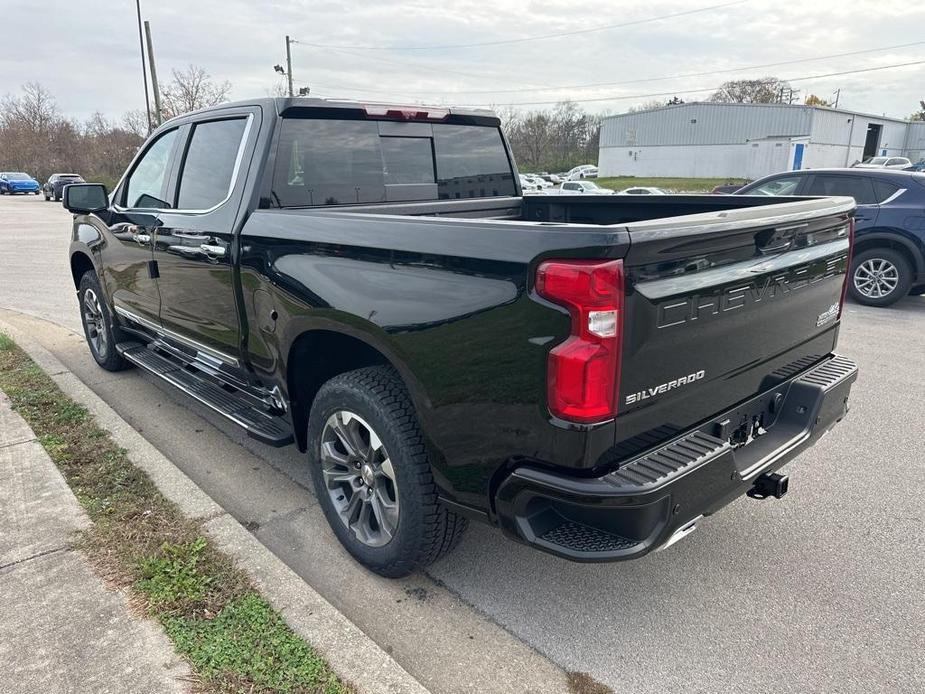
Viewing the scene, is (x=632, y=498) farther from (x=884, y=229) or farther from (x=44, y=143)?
(x=44, y=143)

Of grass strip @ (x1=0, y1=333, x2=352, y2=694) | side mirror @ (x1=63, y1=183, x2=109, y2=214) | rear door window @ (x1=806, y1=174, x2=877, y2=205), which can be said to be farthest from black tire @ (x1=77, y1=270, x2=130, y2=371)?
rear door window @ (x1=806, y1=174, x2=877, y2=205)

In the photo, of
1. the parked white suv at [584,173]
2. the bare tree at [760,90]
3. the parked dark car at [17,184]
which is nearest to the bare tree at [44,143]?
the parked dark car at [17,184]

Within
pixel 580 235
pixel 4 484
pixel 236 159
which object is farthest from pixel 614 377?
pixel 4 484

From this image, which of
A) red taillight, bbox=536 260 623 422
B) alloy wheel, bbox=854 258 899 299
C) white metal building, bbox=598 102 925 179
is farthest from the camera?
white metal building, bbox=598 102 925 179

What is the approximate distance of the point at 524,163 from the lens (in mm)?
70875

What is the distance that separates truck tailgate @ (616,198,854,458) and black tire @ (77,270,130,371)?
4704 mm

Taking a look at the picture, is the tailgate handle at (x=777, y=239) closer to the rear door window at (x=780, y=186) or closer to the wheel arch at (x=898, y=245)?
the wheel arch at (x=898, y=245)

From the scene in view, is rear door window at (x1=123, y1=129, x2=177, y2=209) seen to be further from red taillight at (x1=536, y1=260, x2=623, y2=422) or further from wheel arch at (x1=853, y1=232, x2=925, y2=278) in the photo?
wheel arch at (x1=853, y1=232, x2=925, y2=278)

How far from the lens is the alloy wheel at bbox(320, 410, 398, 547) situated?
2.81 m

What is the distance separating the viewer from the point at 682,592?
2861 mm

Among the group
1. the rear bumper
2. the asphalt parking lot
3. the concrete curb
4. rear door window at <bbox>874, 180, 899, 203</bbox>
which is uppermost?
rear door window at <bbox>874, 180, 899, 203</bbox>

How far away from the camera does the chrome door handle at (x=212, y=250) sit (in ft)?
11.2

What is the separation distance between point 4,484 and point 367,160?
263cm

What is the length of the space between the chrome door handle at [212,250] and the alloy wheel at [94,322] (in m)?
2.52
